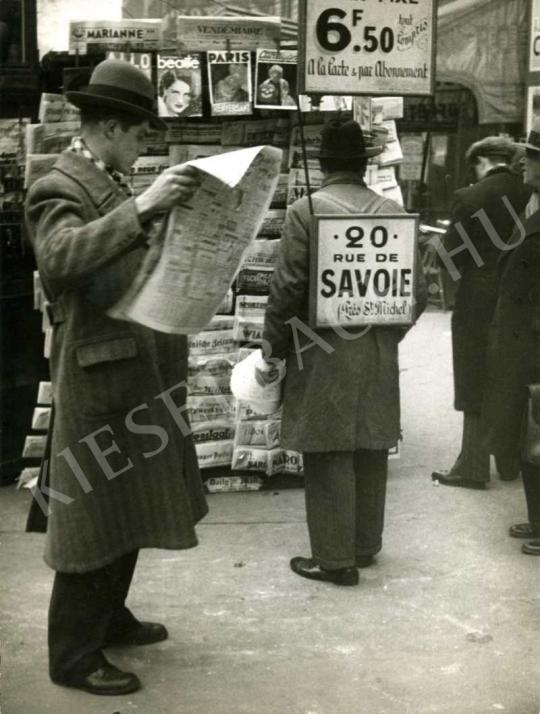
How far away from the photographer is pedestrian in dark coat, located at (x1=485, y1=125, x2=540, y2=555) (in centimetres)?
501

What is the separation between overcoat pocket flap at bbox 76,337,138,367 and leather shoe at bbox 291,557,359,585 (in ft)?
5.66

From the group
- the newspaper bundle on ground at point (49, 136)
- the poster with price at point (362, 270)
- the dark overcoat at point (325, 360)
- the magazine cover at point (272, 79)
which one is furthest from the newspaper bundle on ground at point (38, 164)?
the poster with price at point (362, 270)

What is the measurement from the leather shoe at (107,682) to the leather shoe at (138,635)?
1.22ft

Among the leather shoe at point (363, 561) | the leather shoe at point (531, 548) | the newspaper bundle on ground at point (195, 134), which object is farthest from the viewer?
the newspaper bundle on ground at point (195, 134)

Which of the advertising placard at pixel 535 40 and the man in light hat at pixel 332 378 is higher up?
the advertising placard at pixel 535 40

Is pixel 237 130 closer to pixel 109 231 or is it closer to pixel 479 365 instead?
pixel 479 365

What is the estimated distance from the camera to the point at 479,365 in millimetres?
6242

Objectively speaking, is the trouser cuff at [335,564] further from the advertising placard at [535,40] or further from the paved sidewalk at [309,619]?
the advertising placard at [535,40]

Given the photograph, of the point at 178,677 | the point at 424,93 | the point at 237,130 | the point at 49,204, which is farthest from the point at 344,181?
the point at 178,677

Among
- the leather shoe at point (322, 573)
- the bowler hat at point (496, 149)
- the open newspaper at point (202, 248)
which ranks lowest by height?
the leather shoe at point (322, 573)

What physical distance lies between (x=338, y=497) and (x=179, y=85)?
2287 mm

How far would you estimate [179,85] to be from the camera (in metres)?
5.48

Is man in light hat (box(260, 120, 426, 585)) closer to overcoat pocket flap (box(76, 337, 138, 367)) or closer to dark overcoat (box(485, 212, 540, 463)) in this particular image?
dark overcoat (box(485, 212, 540, 463))

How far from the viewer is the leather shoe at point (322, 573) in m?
4.59
